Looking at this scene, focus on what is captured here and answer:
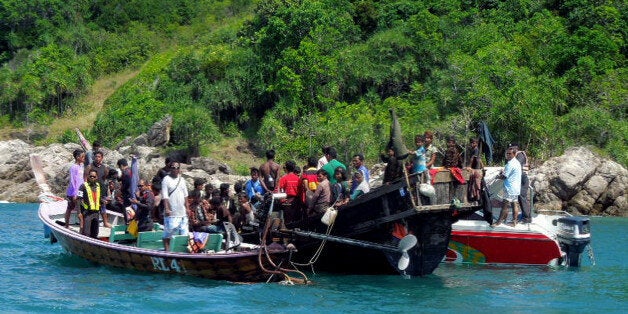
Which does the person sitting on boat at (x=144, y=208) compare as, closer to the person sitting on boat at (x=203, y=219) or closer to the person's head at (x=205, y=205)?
the person sitting on boat at (x=203, y=219)

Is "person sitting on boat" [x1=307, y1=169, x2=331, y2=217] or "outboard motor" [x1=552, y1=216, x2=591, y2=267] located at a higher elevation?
"person sitting on boat" [x1=307, y1=169, x2=331, y2=217]

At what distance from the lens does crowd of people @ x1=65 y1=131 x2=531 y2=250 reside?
14500mm

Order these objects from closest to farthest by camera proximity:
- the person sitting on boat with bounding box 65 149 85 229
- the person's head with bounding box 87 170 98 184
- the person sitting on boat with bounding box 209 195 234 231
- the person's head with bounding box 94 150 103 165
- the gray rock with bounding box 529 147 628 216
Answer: the person sitting on boat with bounding box 209 195 234 231
the person's head with bounding box 87 170 98 184
the person sitting on boat with bounding box 65 149 85 229
the person's head with bounding box 94 150 103 165
the gray rock with bounding box 529 147 628 216

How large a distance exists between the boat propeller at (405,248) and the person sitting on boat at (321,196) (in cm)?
158

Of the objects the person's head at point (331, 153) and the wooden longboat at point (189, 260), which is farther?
the person's head at point (331, 153)

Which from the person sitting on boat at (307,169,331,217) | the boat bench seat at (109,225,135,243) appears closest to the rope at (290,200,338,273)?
the person sitting on boat at (307,169,331,217)

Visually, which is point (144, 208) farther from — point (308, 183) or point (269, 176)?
point (308, 183)

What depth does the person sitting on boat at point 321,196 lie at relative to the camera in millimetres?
14844

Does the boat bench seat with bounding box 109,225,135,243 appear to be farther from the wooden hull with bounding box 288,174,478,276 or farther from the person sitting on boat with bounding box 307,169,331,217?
the person sitting on boat with bounding box 307,169,331,217

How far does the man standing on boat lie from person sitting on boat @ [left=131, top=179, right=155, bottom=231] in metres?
0.95

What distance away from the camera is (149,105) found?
4644 cm

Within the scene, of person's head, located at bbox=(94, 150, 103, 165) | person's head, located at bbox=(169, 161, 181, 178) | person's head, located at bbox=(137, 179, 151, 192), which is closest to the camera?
person's head, located at bbox=(169, 161, 181, 178)

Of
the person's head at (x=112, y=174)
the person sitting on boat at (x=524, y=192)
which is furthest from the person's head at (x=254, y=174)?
the person sitting on boat at (x=524, y=192)

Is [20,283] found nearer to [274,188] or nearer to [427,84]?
[274,188]
